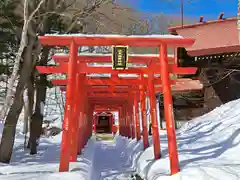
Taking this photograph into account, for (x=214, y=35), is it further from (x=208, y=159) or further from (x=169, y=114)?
(x=169, y=114)

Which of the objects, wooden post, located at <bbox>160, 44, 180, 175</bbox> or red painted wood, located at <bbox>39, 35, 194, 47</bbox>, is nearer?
wooden post, located at <bbox>160, 44, 180, 175</bbox>

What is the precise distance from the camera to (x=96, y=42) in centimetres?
730

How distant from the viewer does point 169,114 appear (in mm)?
7141

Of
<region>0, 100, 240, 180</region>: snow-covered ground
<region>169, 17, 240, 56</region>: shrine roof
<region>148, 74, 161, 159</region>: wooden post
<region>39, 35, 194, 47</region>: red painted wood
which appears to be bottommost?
<region>0, 100, 240, 180</region>: snow-covered ground

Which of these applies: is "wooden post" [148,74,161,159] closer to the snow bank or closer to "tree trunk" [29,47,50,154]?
the snow bank

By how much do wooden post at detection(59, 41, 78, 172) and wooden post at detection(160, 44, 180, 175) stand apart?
2301 millimetres

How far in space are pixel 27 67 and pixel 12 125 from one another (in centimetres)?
200

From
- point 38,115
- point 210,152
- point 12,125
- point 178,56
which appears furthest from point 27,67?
point 178,56

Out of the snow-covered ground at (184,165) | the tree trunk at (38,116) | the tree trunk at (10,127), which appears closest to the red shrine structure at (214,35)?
the snow-covered ground at (184,165)

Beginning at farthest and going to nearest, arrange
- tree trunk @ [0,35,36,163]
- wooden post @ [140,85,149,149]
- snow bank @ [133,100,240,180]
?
wooden post @ [140,85,149,149], tree trunk @ [0,35,36,163], snow bank @ [133,100,240,180]

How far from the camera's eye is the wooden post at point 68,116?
22.8ft

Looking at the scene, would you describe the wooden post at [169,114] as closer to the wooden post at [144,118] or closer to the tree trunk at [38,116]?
the wooden post at [144,118]

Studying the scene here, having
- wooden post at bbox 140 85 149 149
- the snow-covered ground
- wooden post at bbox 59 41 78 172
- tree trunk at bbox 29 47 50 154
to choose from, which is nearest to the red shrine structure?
the snow-covered ground

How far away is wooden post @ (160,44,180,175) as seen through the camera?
6.71 metres
